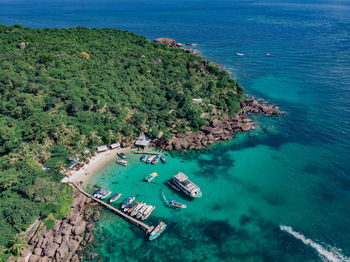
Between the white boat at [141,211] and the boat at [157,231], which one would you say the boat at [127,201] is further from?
the boat at [157,231]

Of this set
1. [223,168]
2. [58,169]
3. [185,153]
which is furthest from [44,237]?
[223,168]

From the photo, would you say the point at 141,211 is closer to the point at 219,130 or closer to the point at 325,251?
the point at 325,251

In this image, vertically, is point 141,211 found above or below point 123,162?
below

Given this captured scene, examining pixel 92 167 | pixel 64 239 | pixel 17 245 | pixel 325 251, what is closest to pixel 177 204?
pixel 64 239

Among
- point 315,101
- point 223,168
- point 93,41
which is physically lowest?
point 223,168

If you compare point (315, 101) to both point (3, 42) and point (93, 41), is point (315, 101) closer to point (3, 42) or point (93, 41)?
point (93, 41)

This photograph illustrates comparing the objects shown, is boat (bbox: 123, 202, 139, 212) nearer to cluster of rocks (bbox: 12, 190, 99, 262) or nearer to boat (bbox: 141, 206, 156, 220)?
boat (bbox: 141, 206, 156, 220)

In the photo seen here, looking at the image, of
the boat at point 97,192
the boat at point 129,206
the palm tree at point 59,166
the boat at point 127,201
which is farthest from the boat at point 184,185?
the palm tree at point 59,166
